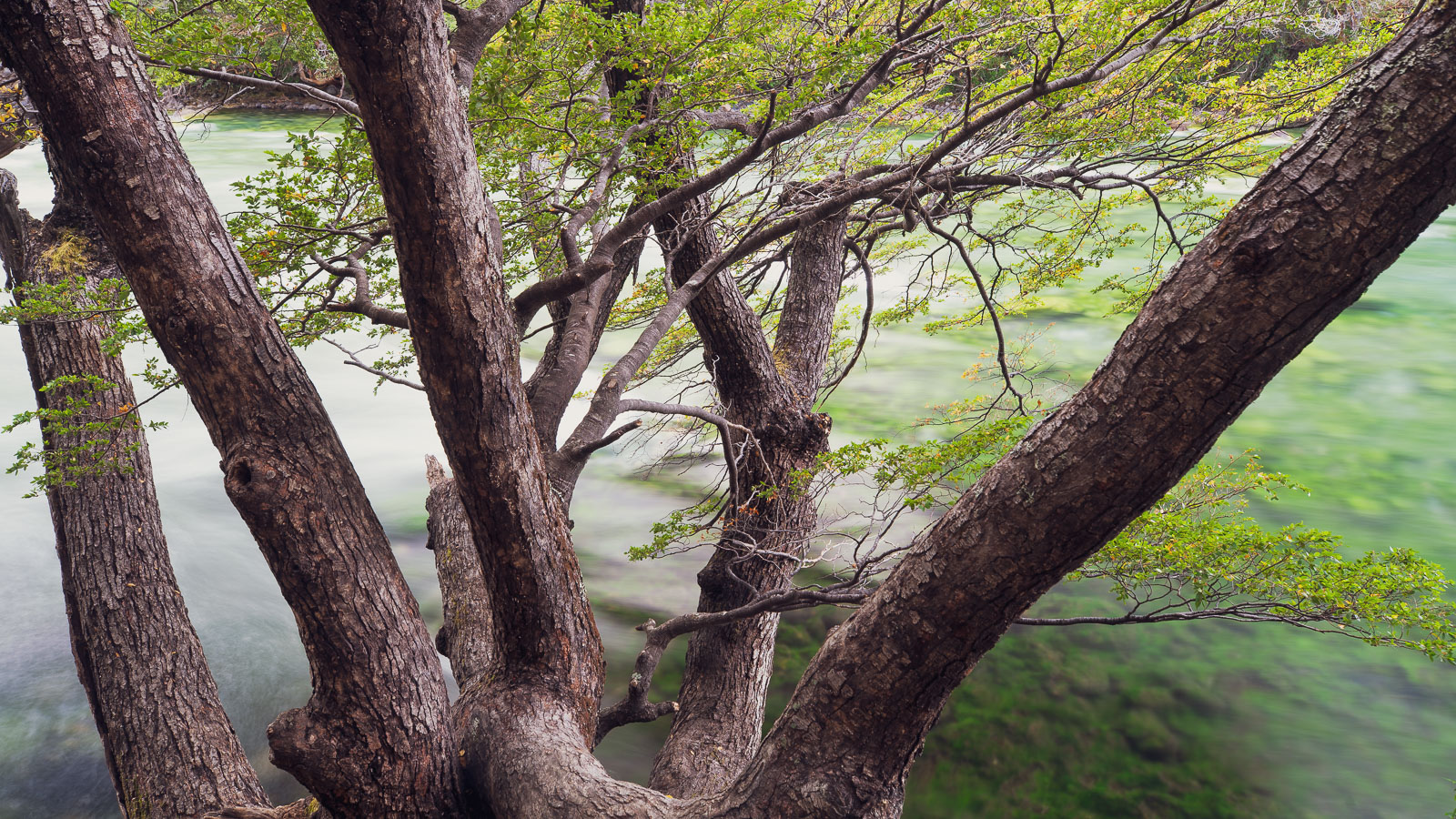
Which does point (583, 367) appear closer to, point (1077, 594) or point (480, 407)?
point (480, 407)

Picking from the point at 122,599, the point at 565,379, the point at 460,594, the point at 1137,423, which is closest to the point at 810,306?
the point at 565,379

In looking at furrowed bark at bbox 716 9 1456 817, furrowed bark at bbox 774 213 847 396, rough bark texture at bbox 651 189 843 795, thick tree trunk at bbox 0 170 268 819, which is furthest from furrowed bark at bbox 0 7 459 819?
furrowed bark at bbox 774 213 847 396

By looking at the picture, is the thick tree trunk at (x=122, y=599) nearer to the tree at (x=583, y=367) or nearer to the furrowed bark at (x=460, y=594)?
the tree at (x=583, y=367)

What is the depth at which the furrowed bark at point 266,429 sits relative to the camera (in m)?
1.89

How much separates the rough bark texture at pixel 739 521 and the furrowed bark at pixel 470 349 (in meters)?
1.30

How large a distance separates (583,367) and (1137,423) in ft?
8.64

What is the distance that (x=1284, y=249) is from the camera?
1.19m

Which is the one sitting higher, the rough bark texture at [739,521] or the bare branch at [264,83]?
the bare branch at [264,83]

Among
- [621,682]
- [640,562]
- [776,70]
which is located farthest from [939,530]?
[640,562]

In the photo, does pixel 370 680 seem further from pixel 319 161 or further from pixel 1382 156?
pixel 1382 156

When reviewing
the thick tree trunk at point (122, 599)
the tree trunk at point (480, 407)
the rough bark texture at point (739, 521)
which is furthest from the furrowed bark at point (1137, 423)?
the thick tree trunk at point (122, 599)

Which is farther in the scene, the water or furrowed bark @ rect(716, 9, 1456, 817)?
the water

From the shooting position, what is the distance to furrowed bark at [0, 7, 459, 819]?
189cm

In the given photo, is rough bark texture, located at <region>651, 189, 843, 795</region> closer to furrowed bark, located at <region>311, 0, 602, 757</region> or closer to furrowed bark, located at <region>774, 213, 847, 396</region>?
furrowed bark, located at <region>774, 213, 847, 396</region>
